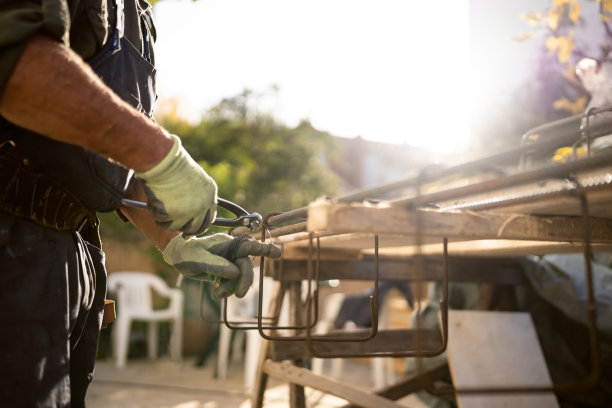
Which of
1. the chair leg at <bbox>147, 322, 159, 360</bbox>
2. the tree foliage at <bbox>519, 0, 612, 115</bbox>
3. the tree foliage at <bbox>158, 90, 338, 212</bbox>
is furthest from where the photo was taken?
the tree foliage at <bbox>158, 90, 338, 212</bbox>

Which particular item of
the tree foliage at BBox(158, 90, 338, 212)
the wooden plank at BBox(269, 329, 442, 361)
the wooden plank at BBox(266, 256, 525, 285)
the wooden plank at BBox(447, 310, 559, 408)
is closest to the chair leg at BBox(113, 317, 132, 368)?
the tree foliage at BBox(158, 90, 338, 212)

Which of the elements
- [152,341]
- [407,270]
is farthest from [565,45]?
[152,341]

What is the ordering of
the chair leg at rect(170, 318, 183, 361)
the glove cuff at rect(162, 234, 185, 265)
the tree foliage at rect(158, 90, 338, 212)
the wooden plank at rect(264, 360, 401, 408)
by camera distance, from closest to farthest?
the glove cuff at rect(162, 234, 185, 265)
the wooden plank at rect(264, 360, 401, 408)
the chair leg at rect(170, 318, 183, 361)
the tree foliage at rect(158, 90, 338, 212)

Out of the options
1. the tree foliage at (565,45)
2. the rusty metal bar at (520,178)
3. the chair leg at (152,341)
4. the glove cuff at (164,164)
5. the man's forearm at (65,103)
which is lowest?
the chair leg at (152,341)

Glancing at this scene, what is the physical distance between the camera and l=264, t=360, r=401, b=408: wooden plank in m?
2.01

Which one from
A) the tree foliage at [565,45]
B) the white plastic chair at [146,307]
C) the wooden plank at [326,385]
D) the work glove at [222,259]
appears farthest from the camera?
the white plastic chair at [146,307]

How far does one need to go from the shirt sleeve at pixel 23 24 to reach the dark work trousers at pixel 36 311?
38 centimetres

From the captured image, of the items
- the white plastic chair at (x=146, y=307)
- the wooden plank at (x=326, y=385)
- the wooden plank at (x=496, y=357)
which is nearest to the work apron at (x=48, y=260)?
the wooden plank at (x=326, y=385)

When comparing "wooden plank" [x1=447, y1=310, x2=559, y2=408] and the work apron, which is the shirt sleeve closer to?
the work apron

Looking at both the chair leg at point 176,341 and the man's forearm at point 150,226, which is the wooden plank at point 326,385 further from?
the chair leg at point 176,341

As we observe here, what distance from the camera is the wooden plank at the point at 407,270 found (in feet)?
8.08

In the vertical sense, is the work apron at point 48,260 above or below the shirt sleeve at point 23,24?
below

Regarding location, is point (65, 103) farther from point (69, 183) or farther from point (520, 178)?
point (520, 178)

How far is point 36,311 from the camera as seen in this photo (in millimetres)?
1095
